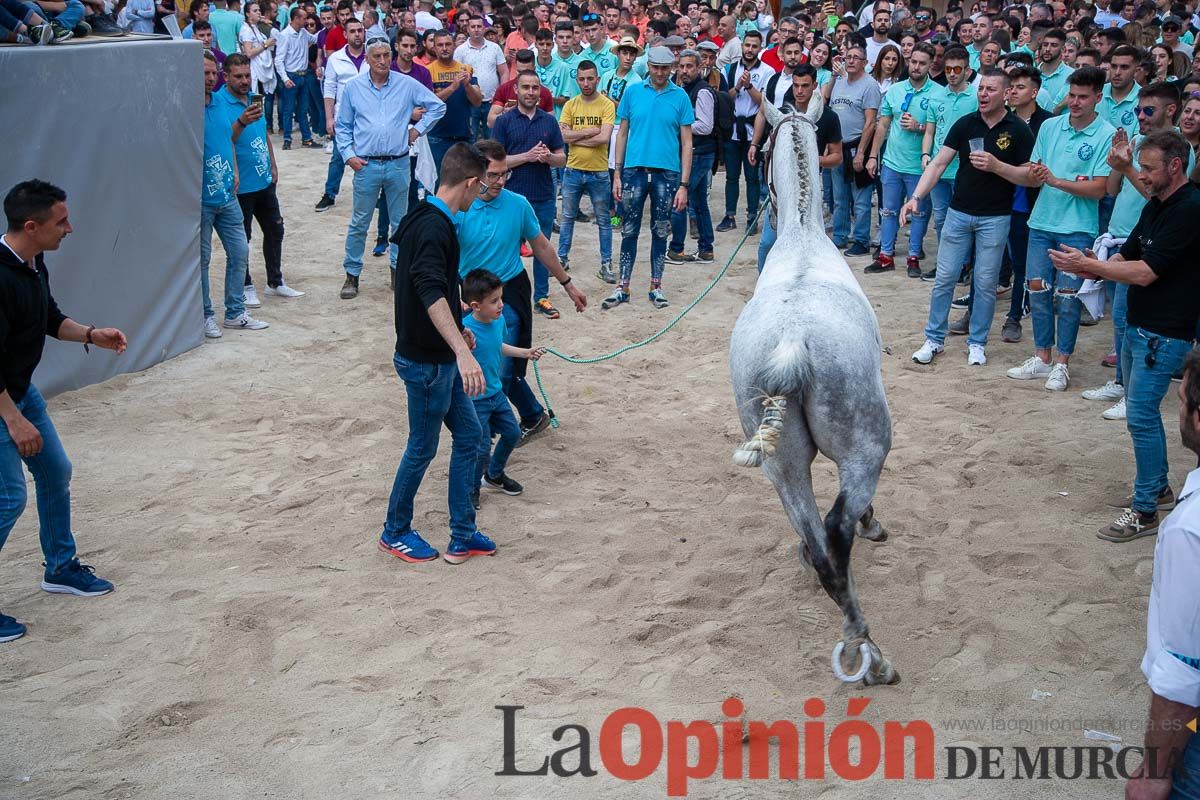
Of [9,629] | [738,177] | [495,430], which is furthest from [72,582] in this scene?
[738,177]

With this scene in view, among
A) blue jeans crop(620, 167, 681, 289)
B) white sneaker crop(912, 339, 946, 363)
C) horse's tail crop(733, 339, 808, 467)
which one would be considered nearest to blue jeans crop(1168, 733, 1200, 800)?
horse's tail crop(733, 339, 808, 467)

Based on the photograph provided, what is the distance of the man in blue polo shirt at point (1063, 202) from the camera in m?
7.79

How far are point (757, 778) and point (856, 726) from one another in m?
0.56

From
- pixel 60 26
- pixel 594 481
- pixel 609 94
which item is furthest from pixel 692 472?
pixel 609 94

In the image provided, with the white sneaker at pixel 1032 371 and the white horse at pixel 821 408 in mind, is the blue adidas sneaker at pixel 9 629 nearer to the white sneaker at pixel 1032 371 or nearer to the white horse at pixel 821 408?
the white horse at pixel 821 408

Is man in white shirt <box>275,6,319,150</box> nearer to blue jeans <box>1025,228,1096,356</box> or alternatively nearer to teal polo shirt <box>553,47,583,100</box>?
teal polo shirt <box>553,47,583,100</box>

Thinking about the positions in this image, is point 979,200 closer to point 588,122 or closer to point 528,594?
point 588,122

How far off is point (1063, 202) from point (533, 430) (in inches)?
176

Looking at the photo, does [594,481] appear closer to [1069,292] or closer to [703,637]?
[703,637]

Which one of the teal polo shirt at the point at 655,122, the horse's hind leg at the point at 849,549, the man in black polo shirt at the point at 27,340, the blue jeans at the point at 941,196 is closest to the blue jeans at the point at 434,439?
the man in black polo shirt at the point at 27,340

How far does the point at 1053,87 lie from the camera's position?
419 inches

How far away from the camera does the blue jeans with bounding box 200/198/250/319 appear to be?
30.1ft

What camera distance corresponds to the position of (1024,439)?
24.1ft

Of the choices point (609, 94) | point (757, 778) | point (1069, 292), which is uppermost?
point (609, 94)
